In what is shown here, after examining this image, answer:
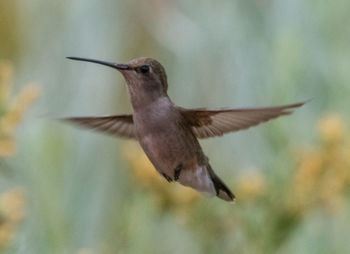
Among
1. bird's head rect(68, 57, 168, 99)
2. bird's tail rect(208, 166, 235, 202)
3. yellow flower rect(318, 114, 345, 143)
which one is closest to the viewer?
bird's head rect(68, 57, 168, 99)

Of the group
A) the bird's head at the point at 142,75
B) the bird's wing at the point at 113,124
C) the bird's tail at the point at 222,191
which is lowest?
the bird's tail at the point at 222,191

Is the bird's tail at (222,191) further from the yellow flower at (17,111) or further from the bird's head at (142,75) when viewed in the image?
the yellow flower at (17,111)

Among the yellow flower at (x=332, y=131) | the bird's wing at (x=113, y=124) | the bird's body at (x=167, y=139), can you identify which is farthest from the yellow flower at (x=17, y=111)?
the yellow flower at (x=332, y=131)

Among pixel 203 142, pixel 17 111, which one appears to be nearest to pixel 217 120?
pixel 17 111

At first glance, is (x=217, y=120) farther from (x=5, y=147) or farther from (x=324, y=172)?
(x=324, y=172)

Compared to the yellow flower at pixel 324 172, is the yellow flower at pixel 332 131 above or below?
above

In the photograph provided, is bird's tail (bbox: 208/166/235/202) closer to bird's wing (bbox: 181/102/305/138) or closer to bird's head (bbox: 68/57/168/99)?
bird's wing (bbox: 181/102/305/138)

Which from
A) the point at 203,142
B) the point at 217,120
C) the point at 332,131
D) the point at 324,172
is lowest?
the point at 203,142

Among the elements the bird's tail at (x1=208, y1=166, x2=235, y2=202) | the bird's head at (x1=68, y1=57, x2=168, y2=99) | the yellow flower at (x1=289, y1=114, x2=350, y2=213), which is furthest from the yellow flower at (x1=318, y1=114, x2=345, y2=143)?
the bird's head at (x1=68, y1=57, x2=168, y2=99)
